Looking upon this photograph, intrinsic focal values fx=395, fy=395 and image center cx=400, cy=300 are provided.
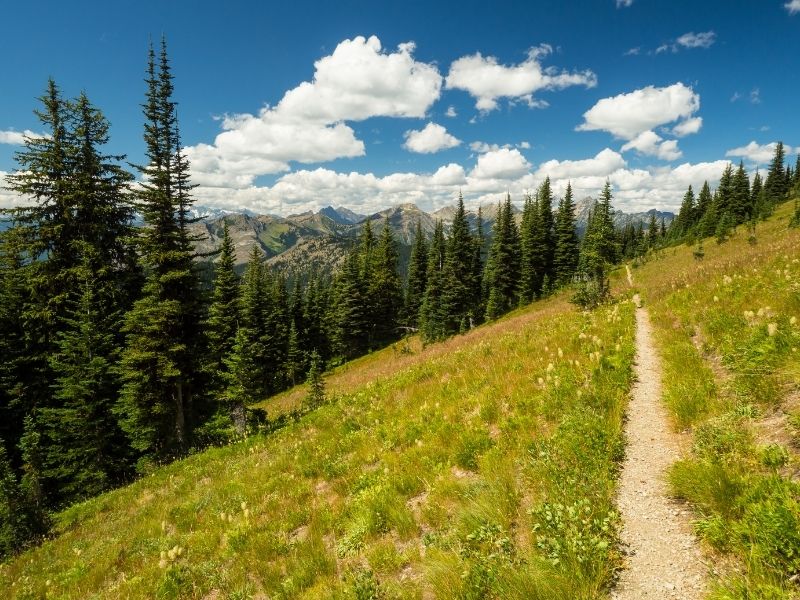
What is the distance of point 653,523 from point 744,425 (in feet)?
5.98

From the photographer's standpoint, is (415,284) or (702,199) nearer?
(415,284)

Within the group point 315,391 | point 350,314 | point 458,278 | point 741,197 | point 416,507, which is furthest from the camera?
point 741,197

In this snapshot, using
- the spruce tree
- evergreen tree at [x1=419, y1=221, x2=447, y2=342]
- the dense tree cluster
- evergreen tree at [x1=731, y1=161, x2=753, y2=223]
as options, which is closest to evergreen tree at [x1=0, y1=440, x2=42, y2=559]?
the dense tree cluster

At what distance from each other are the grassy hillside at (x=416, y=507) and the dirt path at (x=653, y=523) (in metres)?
0.19

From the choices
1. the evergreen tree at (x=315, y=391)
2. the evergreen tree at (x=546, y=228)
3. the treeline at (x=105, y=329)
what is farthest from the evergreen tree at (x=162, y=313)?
the evergreen tree at (x=546, y=228)

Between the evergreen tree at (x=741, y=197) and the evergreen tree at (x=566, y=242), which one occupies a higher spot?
the evergreen tree at (x=741, y=197)

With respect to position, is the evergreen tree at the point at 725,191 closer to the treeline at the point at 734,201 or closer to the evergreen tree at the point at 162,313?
the treeline at the point at 734,201

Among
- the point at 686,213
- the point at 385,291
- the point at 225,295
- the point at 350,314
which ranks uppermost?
the point at 686,213

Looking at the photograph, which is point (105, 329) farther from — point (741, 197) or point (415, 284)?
point (741, 197)

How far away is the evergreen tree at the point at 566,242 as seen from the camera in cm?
6372

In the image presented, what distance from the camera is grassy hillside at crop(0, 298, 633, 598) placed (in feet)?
13.2

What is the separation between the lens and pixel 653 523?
13.2 ft

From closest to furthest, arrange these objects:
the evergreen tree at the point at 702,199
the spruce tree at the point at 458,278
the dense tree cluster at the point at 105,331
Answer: the dense tree cluster at the point at 105,331 < the spruce tree at the point at 458,278 < the evergreen tree at the point at 702,199

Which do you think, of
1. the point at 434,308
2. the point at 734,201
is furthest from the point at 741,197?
the point at 434,308
